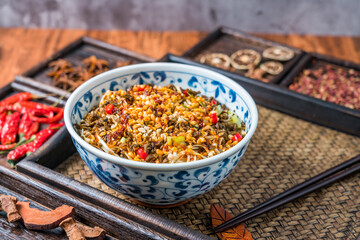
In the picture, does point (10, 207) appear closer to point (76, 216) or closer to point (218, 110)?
point (76, 216)

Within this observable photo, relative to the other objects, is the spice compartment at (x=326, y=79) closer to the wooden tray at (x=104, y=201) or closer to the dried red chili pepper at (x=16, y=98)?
the wooden tray at (x=104, y=201)

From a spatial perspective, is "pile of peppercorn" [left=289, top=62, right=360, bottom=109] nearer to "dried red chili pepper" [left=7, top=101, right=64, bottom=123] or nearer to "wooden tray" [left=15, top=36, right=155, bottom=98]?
"wooden tray" [left=15, top=36, right=155, bottom=98]

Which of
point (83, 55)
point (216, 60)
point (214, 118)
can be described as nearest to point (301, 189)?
point (214, 118)

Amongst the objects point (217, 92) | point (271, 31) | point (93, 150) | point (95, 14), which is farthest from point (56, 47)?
point (93, 150)

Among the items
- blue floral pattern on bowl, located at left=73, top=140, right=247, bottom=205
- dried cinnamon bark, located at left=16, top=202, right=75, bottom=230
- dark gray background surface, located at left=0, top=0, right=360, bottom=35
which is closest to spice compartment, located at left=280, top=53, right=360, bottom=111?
blue floral pattern on bowl, located at left=73, top=140, right=247, bottom=205

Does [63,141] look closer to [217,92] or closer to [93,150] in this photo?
[93,150]

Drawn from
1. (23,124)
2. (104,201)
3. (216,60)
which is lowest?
(216,60)
